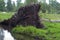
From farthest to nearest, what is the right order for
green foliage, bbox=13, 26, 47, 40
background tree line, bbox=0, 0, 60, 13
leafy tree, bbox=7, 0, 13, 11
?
leafy tree, bbox=7, 0, 13, 11 < background tree line, bbox=0, 0, 60, 13 < green foliage, bbox=13, 26, 47, 40

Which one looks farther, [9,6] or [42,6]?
[9,6]

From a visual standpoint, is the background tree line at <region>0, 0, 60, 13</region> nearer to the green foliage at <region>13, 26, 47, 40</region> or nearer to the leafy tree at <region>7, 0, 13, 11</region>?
the leafy tree at <region>7, 0, 13, 11</region>

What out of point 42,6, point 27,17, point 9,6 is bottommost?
point 9,6

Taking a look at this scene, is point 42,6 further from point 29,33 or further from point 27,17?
point 29,33

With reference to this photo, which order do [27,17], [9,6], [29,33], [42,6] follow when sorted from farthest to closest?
1. [9,6]
2. [42,6]
3. [27,17]
4. [29,33]

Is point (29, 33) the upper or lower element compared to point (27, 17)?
lower

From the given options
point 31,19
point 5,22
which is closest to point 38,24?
A: point 31,19

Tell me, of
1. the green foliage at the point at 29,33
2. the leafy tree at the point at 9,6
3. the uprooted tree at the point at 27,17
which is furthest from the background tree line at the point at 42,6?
the green foliage at the point at 29,33

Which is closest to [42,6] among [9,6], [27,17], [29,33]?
[9,6]

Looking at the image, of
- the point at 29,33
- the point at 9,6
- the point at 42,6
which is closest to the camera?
the point at 29,33

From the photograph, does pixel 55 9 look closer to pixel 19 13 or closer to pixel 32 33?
pixel 19 13

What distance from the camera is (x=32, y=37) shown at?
1579 cm

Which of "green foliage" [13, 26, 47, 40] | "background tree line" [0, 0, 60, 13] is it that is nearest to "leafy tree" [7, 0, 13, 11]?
"background tree line" [0, 0, 60, 13]

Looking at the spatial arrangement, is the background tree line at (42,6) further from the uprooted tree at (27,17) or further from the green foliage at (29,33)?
the green foliage at (29,33)
